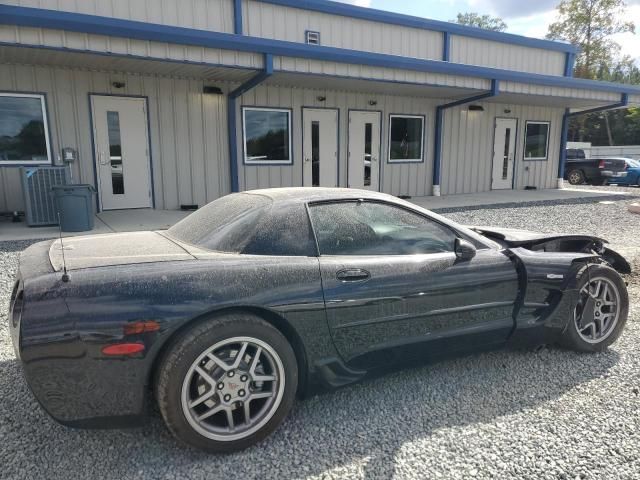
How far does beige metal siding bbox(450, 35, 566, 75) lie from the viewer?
577 inches

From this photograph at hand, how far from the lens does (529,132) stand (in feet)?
51.8

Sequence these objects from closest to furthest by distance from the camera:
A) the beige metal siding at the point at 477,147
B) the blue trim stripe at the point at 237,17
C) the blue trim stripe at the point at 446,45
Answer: the blue trim stripe at the point at 237,17 < the beige metal siding at the point at 477,147 < the blue trim stripe at the point at 446,45

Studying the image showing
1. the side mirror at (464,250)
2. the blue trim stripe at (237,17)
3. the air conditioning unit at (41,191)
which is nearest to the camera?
the side mirror at (464,250)

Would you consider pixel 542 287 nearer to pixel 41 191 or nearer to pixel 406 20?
pixel 41 191

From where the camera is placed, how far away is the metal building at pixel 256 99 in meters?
8.03

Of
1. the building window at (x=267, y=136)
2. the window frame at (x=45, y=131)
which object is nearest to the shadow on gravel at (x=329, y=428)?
the window frame at (x=45, y=131)

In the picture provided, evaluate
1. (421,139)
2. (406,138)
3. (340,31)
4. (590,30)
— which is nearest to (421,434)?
(406,138)

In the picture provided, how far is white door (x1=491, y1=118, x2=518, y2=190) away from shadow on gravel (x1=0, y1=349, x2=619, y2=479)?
12844mm

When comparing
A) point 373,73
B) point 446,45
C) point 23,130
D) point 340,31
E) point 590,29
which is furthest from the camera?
point 590,29

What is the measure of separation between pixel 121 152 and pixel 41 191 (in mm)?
2149

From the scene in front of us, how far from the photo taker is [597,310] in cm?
344

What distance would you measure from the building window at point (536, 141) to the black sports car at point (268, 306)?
1376 cm

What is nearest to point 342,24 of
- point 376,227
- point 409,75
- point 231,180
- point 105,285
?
point 409,75

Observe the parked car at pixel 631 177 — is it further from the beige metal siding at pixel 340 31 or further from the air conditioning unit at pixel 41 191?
the air conditioning unit at pixel 41 191
